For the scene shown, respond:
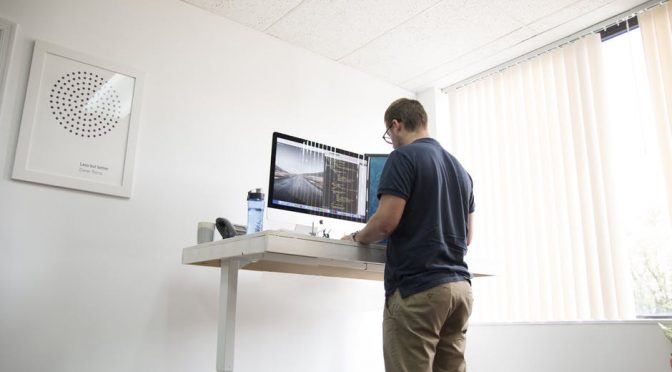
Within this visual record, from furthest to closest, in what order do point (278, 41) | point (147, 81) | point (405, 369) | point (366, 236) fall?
1. point (278, 41)
2. point (147, 81)
3. point (366, 236)
4. point (405, 369)

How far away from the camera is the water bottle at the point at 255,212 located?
2.05m

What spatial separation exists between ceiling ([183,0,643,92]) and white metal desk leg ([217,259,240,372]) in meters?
1.57

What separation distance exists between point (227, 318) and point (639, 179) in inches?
88.6

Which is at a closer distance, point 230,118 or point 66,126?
point 66,126

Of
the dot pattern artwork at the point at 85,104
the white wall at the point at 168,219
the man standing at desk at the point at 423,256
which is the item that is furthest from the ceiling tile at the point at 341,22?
the man standing at desk at the point at 423,256

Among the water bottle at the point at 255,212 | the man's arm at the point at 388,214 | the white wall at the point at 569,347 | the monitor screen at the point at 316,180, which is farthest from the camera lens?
the white wall at the point at 569,347

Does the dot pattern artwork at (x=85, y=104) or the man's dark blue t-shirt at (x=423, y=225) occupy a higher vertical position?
the dot pattern artwork at (x=85, y=104)

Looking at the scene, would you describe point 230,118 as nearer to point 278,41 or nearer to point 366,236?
point 278,41

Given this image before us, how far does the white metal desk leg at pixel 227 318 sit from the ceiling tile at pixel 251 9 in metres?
1.54

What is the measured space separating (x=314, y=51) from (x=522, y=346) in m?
2.16

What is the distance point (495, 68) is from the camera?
3.51 meters

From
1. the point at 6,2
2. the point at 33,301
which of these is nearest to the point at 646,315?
the point at 33,301

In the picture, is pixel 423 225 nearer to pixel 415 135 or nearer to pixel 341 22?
pixel 415 135

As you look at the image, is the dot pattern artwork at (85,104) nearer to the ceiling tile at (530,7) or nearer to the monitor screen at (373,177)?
the monitor screen at (373,177)
